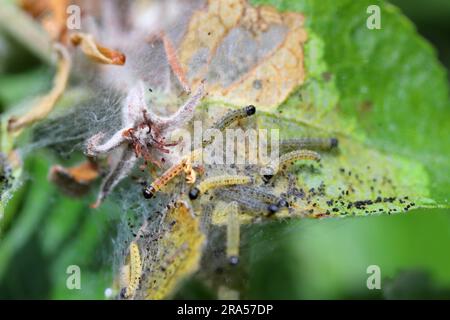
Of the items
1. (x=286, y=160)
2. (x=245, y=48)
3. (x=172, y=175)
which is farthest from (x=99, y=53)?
(x=286, y=160)

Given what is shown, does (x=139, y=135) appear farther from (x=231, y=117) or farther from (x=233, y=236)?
(x=233, y=236)

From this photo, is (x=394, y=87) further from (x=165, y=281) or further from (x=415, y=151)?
(x=165, y=281)
